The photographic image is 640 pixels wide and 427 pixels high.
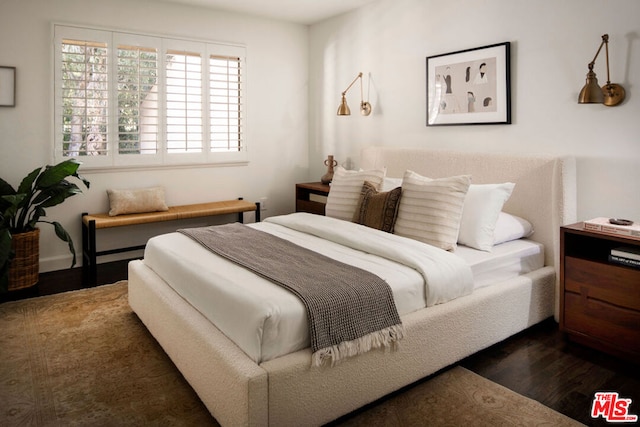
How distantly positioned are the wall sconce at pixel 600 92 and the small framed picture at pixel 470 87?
0.63 metres

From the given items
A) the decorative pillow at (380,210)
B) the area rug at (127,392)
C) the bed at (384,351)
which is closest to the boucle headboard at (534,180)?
the bed at (384,351)

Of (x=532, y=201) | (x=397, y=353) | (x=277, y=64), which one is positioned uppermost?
(x=277, y=64)

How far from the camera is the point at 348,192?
11.3 feet

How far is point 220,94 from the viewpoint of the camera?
4805mm

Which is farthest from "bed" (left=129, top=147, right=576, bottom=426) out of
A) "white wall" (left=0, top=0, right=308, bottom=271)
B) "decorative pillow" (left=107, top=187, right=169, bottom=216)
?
"white wall" (left=0, top=0, right=308, bottom=271)

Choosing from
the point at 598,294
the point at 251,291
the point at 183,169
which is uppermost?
the point at 183,169

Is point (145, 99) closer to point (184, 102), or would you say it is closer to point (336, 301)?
point (184, 102)

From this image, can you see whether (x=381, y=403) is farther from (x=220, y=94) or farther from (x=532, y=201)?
(x=220, y=94)

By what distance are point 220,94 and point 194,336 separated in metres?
3.26

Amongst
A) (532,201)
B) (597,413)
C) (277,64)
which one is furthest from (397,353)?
(277,64)

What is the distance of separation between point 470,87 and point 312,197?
1.94 metres

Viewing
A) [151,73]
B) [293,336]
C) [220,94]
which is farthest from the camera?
[220,94]

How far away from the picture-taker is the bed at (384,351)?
1.79 m

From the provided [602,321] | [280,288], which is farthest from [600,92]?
[280,288]
